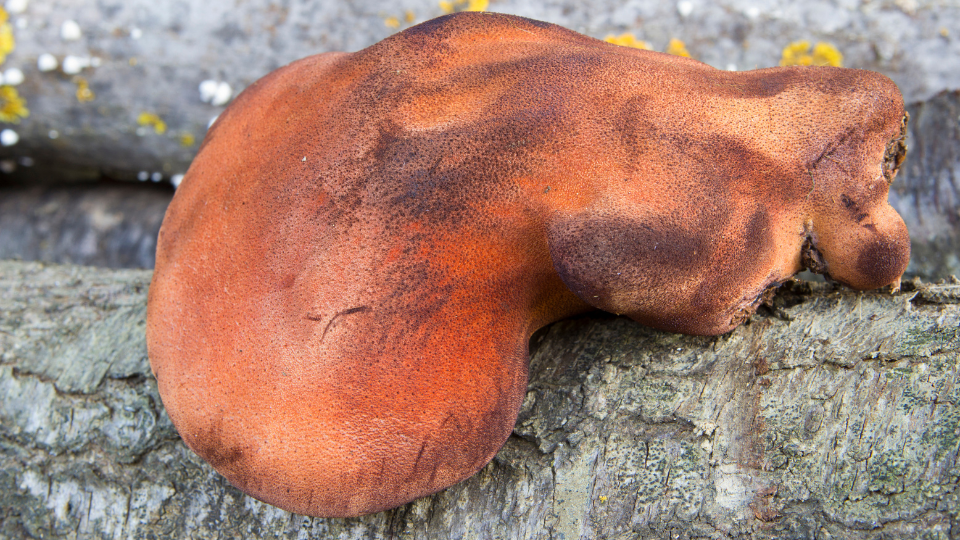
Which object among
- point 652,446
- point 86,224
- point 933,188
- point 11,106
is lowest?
point 86,224

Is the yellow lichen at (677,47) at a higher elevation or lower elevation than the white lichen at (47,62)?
lower

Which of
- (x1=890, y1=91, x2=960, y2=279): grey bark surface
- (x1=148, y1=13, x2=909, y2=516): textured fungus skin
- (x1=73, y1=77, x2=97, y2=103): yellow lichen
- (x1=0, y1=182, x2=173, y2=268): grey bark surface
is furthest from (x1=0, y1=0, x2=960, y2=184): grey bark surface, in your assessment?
(x1=148, y1=13, x2=909, y2=516): textured fungus skin

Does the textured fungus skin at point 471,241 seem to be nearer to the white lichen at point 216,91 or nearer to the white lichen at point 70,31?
the white lichen at point 216,91

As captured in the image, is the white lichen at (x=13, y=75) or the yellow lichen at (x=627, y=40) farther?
the white lichen at (x=13, y=75)

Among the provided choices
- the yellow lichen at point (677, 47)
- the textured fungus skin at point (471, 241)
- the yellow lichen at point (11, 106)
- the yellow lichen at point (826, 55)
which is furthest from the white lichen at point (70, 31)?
the yellow lichen at point (826, 55)

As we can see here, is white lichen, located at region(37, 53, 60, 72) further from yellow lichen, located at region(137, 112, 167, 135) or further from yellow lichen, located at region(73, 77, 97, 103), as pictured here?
yellow lichen, located at region(137, 112, 167, 135)

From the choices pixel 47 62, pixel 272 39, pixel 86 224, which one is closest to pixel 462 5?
pixel 272 39

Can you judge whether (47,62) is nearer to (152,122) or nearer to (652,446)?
(152,122)

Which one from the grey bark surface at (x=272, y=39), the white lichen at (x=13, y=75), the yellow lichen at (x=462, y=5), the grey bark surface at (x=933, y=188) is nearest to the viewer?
the grey bark surface at (x=933, y=188)
